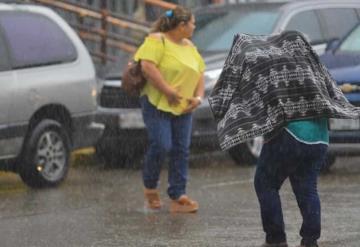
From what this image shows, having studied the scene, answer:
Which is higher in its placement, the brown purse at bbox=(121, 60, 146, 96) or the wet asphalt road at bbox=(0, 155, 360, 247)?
the brown purse at bbox=(121, 60, 146, 96)

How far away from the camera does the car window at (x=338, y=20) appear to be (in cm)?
1579

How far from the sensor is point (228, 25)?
15234 mm

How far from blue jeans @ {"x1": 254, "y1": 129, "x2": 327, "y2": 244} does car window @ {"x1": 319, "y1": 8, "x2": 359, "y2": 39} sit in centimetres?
789

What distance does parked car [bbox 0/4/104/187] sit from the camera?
467 inches

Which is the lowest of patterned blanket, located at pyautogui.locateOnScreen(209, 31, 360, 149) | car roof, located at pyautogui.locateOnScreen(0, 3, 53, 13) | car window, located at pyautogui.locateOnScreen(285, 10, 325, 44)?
car window, located at pyautogui.locateOnScreen(285, 10, 325, 44)

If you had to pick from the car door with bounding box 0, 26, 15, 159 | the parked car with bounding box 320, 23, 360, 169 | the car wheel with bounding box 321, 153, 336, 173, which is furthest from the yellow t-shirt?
the car wheel with bounding box 321, 153, 336, 173

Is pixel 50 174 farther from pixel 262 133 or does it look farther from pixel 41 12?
pixel 262 133

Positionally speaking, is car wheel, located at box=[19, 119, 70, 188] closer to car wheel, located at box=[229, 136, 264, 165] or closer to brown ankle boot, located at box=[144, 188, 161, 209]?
brown ankle boot, located at box=[144, 188, 161, 209]

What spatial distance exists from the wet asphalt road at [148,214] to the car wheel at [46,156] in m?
0.15

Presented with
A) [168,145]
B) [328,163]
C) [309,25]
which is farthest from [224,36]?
[168,145]

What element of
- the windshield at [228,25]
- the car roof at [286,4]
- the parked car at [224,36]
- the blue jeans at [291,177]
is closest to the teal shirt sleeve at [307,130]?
the blue jeans at [291,177]

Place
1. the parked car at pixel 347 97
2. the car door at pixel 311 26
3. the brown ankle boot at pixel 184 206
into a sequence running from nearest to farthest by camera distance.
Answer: the brown ankle boot at pixel 184 206
the parked car at pixel 347 97
the car door at pixel 311 26

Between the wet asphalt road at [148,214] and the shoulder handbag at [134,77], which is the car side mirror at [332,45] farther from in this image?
the shoulder handbag at [134,77]

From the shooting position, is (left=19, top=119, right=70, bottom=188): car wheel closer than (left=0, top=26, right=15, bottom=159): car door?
No
